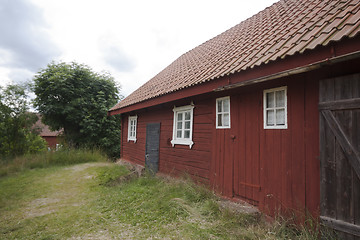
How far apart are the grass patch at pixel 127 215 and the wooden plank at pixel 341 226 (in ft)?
0.99

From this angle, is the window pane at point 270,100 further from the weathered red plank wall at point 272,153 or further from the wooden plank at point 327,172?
the wooden plank at point 327,172

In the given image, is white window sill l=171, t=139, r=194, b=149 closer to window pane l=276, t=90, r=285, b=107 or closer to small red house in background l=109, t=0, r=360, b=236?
small red house in background l=109, t=0, r=360, b=236

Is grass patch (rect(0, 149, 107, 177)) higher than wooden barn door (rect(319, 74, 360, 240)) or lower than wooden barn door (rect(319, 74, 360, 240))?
lower

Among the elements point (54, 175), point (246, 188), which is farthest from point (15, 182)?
point (246, 188)

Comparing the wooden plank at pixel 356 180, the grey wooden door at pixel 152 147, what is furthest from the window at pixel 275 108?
the grey wooden door at pixel 152 147

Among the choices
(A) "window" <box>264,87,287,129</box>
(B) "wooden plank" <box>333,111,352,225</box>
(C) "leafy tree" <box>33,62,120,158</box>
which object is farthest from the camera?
(C) "leafy tree" <box>33,62,120,158</box>

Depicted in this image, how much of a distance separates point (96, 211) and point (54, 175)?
16.3ft

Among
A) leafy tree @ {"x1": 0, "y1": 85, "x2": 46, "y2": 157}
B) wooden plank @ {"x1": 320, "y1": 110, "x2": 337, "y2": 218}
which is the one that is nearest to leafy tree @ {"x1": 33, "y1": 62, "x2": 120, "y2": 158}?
leafy tree @ {"x1": 0, "y1": 85, "x2": 46, "y2": 157}

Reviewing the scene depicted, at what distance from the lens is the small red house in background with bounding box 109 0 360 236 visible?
2.60 m

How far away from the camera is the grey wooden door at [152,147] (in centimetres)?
749

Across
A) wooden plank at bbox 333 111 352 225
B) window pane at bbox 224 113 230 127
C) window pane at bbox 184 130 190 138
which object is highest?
Answer: window pane at bbox 224 113 230 127

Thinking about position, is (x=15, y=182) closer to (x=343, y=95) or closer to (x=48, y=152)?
(x=48, y=152)

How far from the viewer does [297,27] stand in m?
3.83

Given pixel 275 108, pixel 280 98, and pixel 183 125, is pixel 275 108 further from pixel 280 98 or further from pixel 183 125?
pixel 183 125
